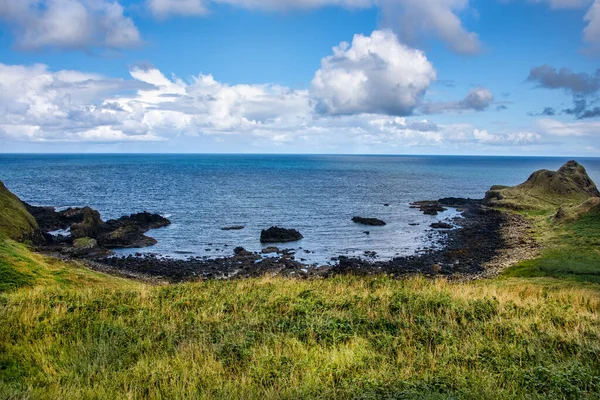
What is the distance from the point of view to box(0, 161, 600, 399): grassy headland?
926 cm

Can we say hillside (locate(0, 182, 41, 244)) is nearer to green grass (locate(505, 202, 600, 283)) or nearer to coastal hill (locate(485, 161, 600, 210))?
green grass (locate(505, 202, 600, 283))

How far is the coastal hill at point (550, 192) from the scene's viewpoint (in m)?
76.1

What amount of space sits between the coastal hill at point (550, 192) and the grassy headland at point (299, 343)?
6541cm

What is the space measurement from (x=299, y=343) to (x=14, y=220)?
50171 mm

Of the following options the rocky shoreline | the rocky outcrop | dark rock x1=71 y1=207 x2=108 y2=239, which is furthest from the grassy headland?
dark rock x1=71 y1=207 x2=108 y2=239

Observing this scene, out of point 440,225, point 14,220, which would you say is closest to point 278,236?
point 440,225

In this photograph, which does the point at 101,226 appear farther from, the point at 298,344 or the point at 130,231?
the point at 298,344

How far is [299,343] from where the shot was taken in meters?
11.6

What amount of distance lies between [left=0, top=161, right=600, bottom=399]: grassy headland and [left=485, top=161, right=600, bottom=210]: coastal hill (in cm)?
6541

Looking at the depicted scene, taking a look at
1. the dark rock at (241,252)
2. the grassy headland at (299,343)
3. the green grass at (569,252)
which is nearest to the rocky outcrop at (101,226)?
the dark rock at (241,252)

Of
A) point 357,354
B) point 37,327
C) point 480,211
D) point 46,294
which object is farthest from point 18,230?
point 480,211

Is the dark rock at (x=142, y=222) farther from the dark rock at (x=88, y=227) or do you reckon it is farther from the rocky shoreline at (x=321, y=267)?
the rocky shoreline at (x=321, y=267)

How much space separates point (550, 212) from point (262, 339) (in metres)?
68.2

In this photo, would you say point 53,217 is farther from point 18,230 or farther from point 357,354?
point 357,354
